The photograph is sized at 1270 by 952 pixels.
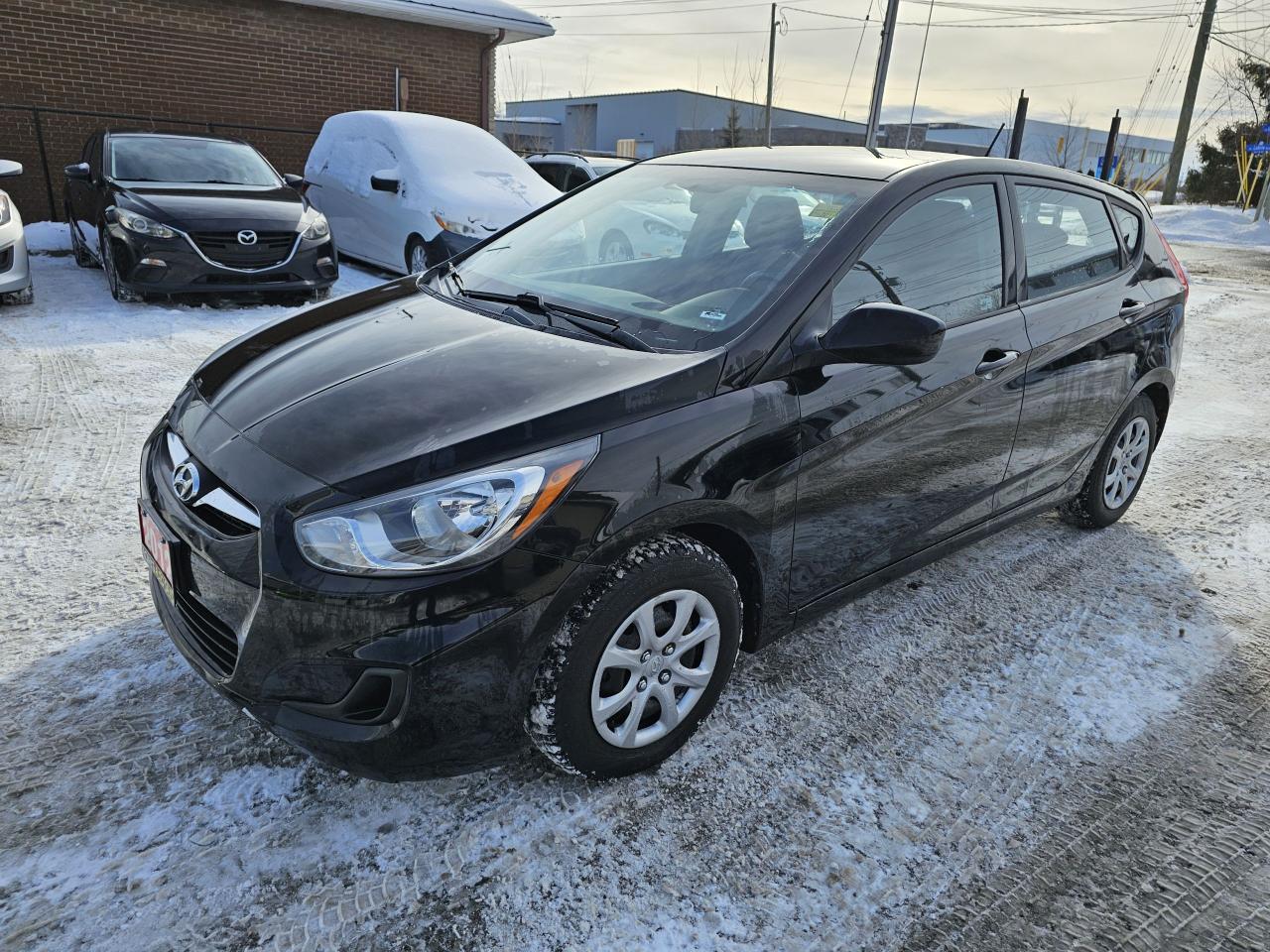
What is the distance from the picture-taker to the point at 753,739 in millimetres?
2707

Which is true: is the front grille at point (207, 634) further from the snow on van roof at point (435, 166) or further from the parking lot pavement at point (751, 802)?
the snow on van roof at point (435, 166)

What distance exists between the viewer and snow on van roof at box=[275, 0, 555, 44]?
42.4 ft

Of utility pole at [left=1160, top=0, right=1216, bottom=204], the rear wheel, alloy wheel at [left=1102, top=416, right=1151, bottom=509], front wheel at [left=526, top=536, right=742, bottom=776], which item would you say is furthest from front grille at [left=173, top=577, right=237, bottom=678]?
utility pole at [left=1160, top=0, right=1216, bottom=204]

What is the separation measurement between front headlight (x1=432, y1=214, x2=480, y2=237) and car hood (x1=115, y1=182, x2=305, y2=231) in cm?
124

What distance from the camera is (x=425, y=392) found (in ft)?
7.70

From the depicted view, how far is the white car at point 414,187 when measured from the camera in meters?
8.48

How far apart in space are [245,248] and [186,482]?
5710 mm

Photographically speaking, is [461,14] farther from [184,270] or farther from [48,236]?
[184,270]

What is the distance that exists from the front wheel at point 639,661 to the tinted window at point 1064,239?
1917 millimetres

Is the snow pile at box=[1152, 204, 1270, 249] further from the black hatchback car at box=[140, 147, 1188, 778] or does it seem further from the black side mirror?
Answer: the black side mirror

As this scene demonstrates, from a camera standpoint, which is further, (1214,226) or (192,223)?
(1214,226)

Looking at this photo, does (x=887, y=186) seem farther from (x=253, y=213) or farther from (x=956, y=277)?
(x=253, y=213)

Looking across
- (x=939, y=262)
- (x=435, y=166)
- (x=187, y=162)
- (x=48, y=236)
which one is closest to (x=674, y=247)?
(x=939, y=262)

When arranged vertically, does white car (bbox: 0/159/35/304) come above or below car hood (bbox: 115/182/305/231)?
below
